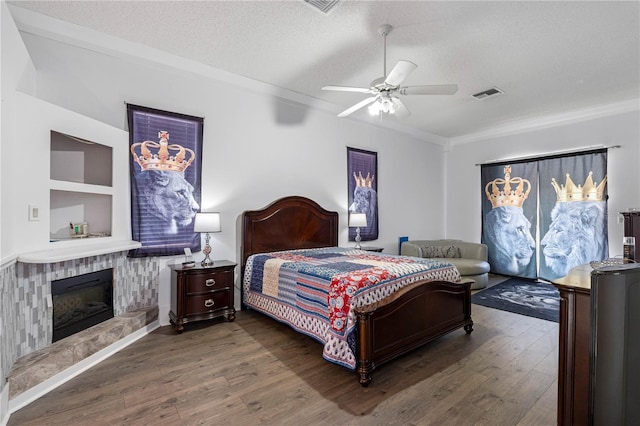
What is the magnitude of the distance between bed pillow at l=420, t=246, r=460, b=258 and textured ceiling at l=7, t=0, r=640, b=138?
8.70ft

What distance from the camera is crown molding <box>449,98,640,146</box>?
4781mm

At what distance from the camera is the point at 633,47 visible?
3225mm

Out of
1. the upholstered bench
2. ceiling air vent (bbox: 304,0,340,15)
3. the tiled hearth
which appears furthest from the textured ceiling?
the tiled hearth

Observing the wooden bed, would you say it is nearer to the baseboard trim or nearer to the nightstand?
the nightstand

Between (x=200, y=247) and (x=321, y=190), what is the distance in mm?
2006

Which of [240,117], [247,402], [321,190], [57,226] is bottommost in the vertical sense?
[247,402]

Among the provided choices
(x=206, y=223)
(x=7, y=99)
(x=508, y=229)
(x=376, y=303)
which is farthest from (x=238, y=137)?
(x=508, y=229)

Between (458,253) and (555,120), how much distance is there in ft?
9.17

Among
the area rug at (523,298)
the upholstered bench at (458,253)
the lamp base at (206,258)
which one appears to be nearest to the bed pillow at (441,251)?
the upholstered bench at (458,253)

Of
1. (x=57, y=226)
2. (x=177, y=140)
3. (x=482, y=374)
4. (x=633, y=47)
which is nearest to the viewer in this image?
(x=482, y=374)

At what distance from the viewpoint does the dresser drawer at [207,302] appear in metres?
3.24

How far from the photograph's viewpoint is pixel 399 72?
260cm

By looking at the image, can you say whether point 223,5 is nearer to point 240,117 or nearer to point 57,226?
point 240,117

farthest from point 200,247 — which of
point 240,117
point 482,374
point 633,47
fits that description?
point 633,47
